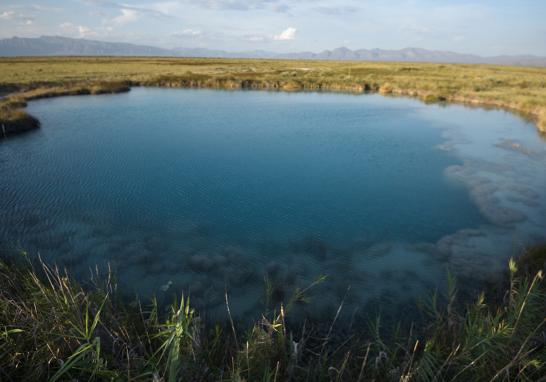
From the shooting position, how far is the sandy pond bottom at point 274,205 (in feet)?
23.0

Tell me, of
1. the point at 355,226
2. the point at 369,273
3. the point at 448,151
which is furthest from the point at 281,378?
the point at 448,151

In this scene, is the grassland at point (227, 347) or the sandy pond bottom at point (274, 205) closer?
the grassland at point (227, 347)

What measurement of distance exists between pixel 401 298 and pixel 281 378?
146 inches

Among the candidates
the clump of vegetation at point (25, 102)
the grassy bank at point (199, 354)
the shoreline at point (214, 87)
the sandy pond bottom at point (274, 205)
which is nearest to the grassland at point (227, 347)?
the grassy bank at point (199, 354)

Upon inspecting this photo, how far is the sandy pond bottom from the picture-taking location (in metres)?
7.00

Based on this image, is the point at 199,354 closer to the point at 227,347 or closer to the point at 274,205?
the point at 227,347

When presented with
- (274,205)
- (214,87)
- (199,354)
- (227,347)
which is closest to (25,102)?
(214,87)

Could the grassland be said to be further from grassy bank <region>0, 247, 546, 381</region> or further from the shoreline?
the shoreline

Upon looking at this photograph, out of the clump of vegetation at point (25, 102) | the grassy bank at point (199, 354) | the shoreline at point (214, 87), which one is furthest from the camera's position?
the shoreline at point (214, 87)

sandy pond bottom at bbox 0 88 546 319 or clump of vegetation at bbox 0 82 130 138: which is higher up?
clump of vegetation at bbox 0 82 130 138

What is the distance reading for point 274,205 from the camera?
10.2 metres

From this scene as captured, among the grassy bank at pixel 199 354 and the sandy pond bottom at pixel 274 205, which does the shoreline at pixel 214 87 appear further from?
the grassy bank at pixel 199 354

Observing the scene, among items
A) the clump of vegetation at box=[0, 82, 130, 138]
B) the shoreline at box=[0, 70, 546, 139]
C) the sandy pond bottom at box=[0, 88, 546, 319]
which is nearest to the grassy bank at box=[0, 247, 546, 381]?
the sandy pond bottom at box=[0, 88, 546, 319]

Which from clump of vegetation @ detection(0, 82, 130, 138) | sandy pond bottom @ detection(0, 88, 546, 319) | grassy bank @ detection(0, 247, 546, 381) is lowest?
sandy pond bottom @ detection(0, 88, 546, 319)
